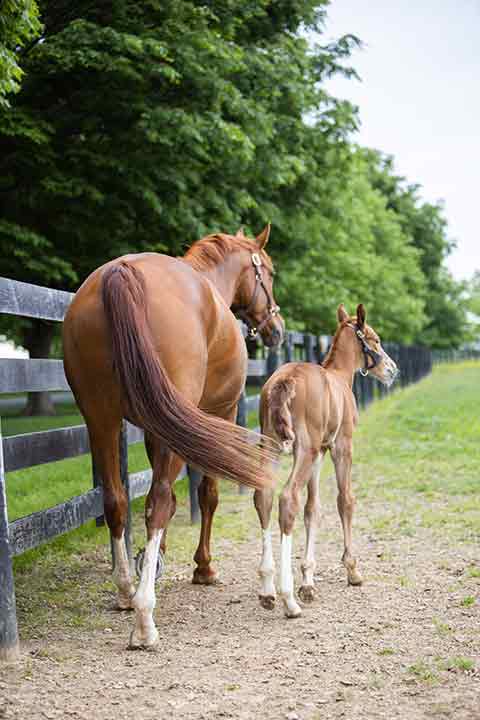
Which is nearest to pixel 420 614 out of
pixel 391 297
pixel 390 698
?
pixel 390 698

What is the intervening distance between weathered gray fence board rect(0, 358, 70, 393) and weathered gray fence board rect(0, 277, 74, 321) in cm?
30

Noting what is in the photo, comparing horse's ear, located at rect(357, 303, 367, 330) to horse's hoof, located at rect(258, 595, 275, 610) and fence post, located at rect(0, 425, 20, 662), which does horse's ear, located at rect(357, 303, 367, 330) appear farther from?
fence post, located at rect(0, 425, 20, 662)

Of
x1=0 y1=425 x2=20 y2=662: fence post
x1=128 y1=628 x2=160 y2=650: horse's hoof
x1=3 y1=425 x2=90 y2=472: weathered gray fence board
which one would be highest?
x1=3 y1=425 x2=90 y2=472: weathered gray fence board

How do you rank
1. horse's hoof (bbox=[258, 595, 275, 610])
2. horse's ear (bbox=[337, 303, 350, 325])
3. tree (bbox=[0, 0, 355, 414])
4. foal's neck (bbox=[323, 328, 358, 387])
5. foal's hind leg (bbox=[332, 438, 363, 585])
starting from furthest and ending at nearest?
1. tree (bbox=[0, 0, 355, 414])
2. horse's ear (bbox=[337, 303, 350, 325])
3. foal's neck (bbox=[323, 328, 358, 387])
4. foal's hind leg (bbox=[332, 438, 363, 585])
5. horse's hoof (bbox=[258, 595, 275, 610])

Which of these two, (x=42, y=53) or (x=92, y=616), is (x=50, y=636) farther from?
(x=42, y=53)

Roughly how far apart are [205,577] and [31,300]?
7.06ft

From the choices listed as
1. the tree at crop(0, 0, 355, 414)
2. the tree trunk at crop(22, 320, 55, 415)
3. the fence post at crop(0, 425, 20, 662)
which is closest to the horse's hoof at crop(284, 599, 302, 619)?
the fence post at crop(0, 425, 20, 662)

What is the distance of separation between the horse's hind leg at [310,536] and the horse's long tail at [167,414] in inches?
45.7

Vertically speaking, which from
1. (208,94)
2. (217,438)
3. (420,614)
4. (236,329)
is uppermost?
(208,94)

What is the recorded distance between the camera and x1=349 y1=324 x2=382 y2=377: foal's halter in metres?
6.61

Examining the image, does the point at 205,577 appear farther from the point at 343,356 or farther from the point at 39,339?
the point at 39,339

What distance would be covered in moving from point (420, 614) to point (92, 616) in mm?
1844

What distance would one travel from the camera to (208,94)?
1299cm

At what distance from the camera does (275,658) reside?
163 inches
